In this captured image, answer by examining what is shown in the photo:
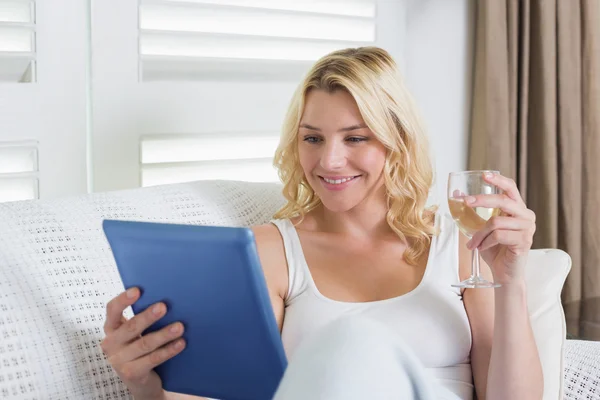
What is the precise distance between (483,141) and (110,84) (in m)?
1.40

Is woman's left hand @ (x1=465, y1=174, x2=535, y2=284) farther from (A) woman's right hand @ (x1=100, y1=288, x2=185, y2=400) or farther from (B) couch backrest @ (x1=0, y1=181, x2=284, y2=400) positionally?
(B) couch backrest @ (x1=0, y1=181, x2=284, y2=400)

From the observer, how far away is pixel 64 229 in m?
1.64

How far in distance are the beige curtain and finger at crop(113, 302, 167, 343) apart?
1.95m

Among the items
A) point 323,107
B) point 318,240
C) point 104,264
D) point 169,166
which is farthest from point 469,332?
point 169,166

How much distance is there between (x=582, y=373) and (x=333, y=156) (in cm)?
68

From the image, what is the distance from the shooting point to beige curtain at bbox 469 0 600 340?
10.0ft

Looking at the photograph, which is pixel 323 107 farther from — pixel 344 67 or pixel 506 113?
pixel 506 113

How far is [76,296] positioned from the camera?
1.58m

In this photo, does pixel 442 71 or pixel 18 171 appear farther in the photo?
pixel 442 71

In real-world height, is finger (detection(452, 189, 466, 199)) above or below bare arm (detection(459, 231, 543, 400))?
above

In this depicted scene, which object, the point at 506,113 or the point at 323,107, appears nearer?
the point at 323,107

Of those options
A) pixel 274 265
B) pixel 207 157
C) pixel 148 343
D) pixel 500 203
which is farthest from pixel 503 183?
pixel 207 157

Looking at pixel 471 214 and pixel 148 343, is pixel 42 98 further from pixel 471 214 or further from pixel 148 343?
pixel 471 214

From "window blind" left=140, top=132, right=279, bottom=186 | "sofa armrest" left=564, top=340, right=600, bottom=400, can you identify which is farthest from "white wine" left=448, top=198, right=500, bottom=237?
"window blind" left=140, top=132, right=279, bottom=186
